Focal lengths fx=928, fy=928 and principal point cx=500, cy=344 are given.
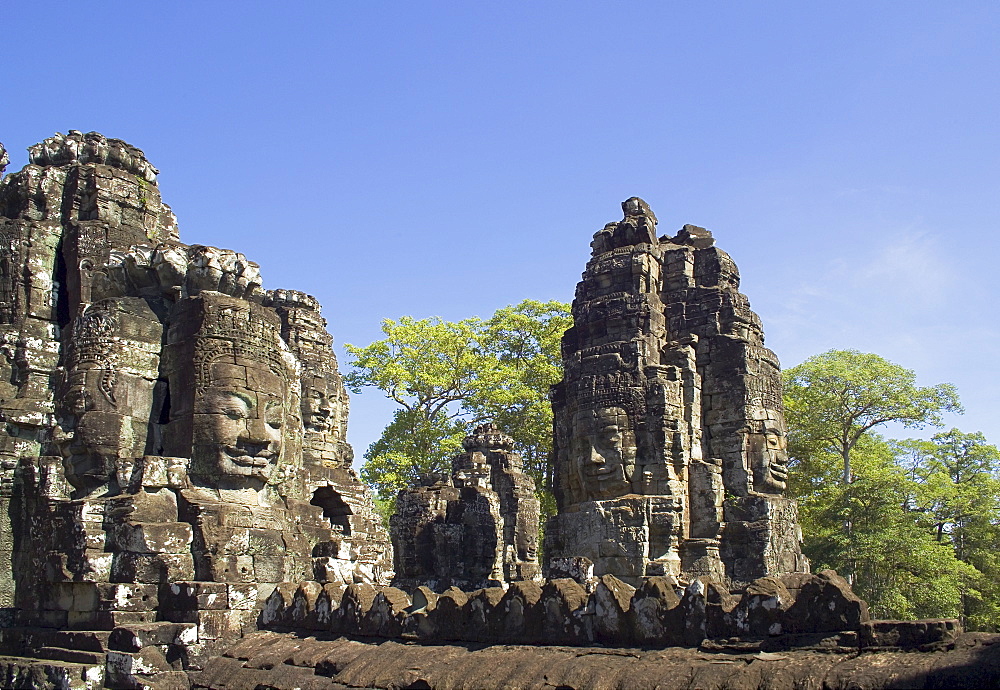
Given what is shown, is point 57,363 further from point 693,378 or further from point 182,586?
point 693,378

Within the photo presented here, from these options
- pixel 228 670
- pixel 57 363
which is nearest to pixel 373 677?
pixel 228 670

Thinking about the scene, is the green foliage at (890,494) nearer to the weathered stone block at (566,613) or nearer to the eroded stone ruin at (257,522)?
the eroded stone ruin at (257,522)

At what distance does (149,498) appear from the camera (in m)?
8.05

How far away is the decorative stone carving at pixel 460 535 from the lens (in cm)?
1695

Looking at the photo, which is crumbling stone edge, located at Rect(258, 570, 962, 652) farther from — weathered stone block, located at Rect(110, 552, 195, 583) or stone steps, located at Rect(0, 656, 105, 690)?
stone steps, located at Rect(0, 656, 105, 690)

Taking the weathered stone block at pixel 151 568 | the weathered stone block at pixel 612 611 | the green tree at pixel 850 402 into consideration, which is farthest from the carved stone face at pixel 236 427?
the green tree at pixel 850 402

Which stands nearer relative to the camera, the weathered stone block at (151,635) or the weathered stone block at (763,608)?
the weathered stone block at (763,608)

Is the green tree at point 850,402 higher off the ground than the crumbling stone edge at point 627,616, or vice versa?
the green tree at point 850,402

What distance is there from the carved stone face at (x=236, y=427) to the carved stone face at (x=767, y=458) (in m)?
10.3

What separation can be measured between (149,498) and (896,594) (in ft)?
57.9

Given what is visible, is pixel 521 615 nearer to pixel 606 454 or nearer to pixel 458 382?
pixel 606 454

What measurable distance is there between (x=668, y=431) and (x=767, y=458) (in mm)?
2117

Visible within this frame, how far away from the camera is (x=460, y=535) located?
56.4 ft

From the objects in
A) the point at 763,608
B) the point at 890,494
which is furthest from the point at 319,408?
the point at 890,494
